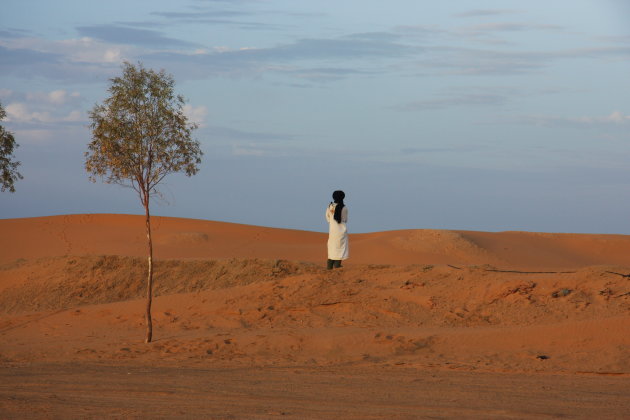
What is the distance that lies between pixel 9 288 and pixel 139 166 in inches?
411

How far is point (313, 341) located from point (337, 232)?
4.13m

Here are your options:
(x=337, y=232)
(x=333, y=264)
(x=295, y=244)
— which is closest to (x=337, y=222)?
(x=337, y=232)

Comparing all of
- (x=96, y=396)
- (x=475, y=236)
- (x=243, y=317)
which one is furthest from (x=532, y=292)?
(x=475, y=236)

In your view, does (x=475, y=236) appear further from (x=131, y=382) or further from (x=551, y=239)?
(x=131, y=382)

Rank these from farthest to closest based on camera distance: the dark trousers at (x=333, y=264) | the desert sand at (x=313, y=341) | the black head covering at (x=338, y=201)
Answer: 1. the dark trousers at (x=333, y=264)
2. the black head covering at (x=338, y=201)
3. the desert sand at (x=313, y=341)

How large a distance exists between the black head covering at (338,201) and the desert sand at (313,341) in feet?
4.57

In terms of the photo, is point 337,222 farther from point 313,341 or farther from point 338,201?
point 313,341

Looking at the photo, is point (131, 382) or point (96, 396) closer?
point (96, 396)

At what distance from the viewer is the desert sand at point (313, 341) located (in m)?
9.45

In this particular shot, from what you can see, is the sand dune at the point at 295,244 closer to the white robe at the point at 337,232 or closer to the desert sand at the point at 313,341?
the desert sand at the point at 313,341

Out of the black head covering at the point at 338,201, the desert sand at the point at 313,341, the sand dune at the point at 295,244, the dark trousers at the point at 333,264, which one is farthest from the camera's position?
the sand dune at the point at 295,244

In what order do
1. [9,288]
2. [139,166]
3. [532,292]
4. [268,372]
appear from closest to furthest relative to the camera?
1. [268,372]
2. [139,166]
3. [532,292]
4. [9,288]

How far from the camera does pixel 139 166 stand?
1521cm

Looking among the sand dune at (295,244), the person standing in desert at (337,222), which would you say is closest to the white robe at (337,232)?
the person standing in desert at (337,222)
